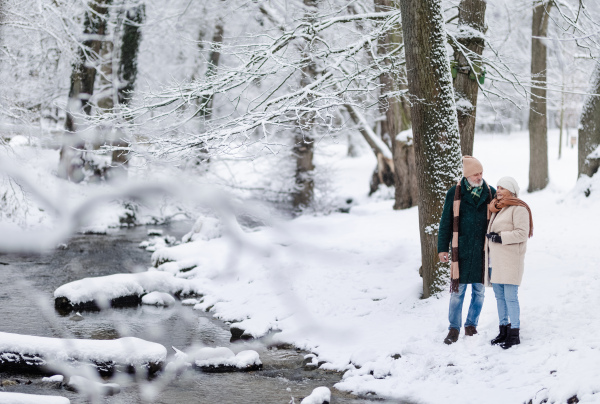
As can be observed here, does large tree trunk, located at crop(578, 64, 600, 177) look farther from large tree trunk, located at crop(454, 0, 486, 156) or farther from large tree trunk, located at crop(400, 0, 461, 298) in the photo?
large tree trunk, located at crop(400, 0, 461, 298)

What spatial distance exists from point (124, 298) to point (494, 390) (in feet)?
21.9

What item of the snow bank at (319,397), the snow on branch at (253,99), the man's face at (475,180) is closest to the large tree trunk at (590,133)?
the snow on branch at (253,99)

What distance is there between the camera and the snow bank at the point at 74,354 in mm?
6516

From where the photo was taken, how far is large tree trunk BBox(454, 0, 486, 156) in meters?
8.65

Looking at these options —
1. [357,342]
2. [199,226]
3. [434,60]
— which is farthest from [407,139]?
[357,342]

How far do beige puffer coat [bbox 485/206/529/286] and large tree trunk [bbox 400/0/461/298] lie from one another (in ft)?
5.43

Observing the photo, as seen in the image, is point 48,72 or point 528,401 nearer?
point 528,401

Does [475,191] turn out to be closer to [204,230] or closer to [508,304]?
[508,304]

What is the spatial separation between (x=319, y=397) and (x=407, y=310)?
2.53m

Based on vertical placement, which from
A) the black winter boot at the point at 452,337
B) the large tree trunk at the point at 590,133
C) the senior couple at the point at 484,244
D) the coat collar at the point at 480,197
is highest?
the large tree trunk at the point at 590,133

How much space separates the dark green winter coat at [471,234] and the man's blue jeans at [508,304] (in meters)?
0.25

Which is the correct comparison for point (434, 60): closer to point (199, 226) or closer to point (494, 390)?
point (494, 390)

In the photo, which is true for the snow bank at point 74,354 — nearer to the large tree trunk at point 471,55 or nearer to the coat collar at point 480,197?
the coat collar at point 480,197

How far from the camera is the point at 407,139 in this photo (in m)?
15.8
